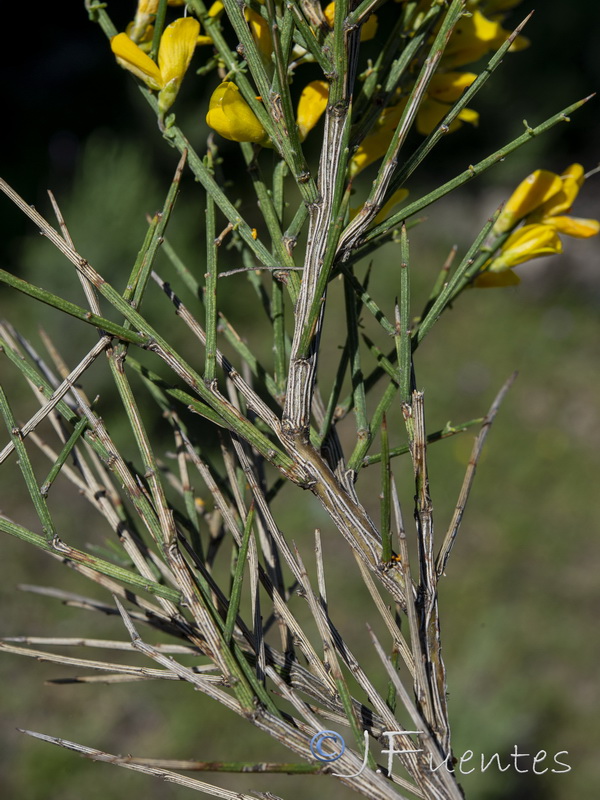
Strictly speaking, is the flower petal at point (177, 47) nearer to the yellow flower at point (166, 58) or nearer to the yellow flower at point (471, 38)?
the yellow flower at point (166, 58)

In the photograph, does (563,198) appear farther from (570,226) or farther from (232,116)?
(232,116)

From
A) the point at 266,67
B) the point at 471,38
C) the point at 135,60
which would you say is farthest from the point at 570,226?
the point at 135,60

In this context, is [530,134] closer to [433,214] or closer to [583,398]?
[583,398]

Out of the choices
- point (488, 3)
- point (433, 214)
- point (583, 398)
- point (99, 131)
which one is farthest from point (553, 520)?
point (99, 131)

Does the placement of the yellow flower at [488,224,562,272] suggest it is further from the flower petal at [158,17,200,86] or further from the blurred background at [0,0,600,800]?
the blurred background at [0,0,600,800]
